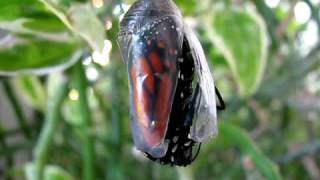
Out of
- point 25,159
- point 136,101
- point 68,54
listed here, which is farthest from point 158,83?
point 25,159

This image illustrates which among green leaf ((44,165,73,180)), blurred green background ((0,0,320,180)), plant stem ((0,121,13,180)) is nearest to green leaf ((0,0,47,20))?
blurred green background ((0,0,320,180))

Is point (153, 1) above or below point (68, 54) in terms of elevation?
above

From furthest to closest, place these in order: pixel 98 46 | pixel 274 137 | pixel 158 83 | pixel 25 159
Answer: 1. pixel 25 159
2. pixel 274 137
3. pixel 98 46
4. pixel 158 83

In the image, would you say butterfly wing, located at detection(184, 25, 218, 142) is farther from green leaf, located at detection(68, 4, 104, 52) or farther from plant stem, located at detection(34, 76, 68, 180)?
plant stem, located at detection(34, 76, 68, 180)

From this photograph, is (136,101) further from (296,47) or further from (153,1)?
(296,47)

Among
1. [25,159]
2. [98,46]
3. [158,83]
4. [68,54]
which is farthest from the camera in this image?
[25,159]

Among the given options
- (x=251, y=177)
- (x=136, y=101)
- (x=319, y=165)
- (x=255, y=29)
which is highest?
(x=136, y=101)
